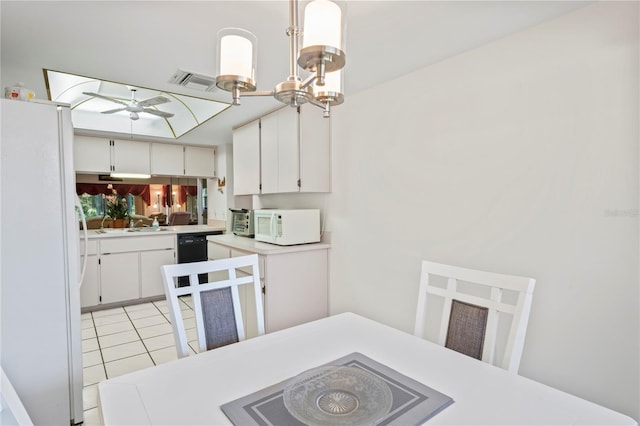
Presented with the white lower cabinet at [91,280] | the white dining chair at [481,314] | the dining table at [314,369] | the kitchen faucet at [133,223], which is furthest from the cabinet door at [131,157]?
the white dining chair at [481,314]

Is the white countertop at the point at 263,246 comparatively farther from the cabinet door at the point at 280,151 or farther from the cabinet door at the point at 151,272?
the cabinet door at the point at 151,272

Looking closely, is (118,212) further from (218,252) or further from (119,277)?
(218,252)

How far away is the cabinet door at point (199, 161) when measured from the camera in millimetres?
5039

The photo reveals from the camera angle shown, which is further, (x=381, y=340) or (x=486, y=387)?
(x=381, y=340)

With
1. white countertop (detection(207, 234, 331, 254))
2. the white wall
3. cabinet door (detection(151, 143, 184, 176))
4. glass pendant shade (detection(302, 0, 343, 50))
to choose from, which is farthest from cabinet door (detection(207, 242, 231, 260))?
glass pendant shade (detection(302, 0, 343, 50))

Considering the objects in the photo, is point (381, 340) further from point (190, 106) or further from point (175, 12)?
point (190, 106)

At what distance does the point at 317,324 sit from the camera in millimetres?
1569

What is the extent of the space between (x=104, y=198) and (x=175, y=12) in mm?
4589

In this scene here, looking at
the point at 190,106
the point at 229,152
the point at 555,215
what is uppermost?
the point at 190,106

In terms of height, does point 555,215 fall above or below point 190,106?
below

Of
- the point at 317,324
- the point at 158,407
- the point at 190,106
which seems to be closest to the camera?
the point at 158,407

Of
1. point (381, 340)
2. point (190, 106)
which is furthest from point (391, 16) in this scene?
point (190, 106)

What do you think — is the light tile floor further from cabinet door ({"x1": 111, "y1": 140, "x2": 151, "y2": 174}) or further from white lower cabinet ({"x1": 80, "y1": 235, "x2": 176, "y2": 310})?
cabinet door ({"x1": 111, "y1": 140, "x2": 151, "y2": 174})

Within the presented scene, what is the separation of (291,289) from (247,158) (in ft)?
5.60
